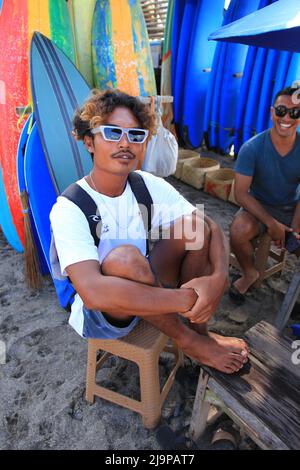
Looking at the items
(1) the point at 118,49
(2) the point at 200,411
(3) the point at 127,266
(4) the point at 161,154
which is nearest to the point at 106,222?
(3) the point at 127,266

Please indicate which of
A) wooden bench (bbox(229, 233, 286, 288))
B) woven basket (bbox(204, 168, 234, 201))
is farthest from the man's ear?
woven basket (bbox(204, 168, 234, 201))

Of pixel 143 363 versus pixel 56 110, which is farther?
pixel 56 110

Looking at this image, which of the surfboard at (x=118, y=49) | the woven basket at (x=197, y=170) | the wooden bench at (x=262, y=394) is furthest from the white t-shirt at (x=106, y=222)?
the woven basket at (x=197, y=170)

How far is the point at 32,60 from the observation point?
269 centimetres

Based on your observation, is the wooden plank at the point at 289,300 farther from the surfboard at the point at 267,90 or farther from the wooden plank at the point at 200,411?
the surfboard at the point at 267,90

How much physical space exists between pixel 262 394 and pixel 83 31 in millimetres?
3945

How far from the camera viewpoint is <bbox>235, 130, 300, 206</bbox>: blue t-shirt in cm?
241

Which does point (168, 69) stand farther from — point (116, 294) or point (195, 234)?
point (116, 294)

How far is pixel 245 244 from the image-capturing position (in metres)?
2.42

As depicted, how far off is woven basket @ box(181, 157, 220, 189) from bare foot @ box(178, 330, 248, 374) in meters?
3.17

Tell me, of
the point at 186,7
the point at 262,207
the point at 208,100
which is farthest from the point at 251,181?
the point at 186,7

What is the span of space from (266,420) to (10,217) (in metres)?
2.64

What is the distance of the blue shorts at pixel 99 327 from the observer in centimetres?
142

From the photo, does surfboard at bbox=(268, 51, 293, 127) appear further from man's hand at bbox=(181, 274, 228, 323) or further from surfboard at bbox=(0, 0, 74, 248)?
man's hand at bbox=(181, 274, 228, 323)
